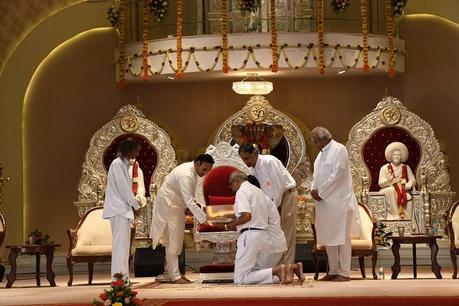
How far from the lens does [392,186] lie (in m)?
17.9

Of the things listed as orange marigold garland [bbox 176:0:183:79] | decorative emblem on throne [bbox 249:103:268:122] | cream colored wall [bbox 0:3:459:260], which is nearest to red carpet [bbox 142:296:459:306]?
orange marigold garland [bbox 176:0:183:79]

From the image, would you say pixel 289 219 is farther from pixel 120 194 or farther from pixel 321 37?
pixel 321 37

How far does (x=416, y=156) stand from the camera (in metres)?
18.2

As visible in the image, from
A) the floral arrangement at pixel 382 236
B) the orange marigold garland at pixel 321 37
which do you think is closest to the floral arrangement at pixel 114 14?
the orange marigold garland at pixel 321 37

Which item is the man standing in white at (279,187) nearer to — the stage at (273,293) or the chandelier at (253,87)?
the stage at (273,293)

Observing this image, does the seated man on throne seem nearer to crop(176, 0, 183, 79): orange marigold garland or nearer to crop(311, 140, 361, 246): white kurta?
crop(176, 0, 183, 79): orange marigold garland

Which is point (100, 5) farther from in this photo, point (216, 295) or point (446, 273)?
point (216, 295)

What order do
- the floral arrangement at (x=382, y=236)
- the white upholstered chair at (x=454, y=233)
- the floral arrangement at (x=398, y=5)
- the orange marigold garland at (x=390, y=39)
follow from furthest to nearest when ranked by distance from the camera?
the floral arrangement at (x=398, y=5) < the orange marigold garland at (x=390, y=39) < the floral arrangement at (x=382, y=236) < the white upholstered chair at (x=454, y=233)

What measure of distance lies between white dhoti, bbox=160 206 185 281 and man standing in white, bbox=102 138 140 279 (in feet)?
2.73

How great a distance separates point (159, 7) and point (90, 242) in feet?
14.8

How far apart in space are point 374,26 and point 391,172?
92.9 inches

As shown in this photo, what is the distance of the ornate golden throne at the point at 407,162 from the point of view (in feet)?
58.8

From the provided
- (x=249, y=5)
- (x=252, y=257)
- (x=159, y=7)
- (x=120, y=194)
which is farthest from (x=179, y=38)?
(x=252, y=257)

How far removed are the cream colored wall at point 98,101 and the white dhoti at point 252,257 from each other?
5.92m
